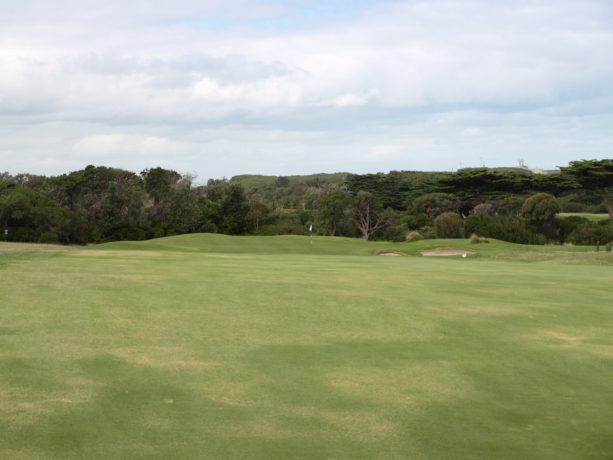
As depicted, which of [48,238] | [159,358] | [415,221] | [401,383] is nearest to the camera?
[401,383]

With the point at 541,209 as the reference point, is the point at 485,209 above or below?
above

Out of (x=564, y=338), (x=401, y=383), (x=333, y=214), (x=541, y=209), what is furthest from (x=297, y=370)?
(x=333, y=214)

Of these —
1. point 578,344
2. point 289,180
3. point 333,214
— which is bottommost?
point 578,344

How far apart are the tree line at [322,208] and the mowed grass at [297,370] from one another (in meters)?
36.0

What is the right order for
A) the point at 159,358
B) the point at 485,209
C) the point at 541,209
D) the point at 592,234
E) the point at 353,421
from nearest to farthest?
the point at 353,421, the point at 159,358, the point at 592,234, the point at 541,209, the point at 485,209

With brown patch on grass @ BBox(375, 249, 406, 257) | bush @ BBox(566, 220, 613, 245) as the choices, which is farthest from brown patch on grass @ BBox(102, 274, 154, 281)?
bush @ BBox(566, 220, 613, 245)

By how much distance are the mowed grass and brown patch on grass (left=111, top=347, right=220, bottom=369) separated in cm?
3

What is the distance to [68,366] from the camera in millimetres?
7957

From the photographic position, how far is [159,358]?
8.51 metres

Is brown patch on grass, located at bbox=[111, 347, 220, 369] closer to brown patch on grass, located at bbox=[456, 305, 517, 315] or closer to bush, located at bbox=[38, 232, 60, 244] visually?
brown patch on grass, located at bbox=[456, 305, 517, 315]

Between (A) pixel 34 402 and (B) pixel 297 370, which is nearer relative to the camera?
(A) pixel 34 402

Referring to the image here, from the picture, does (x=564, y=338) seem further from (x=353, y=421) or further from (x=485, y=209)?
(x=485, y=209)

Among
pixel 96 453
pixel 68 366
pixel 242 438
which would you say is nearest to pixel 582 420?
pixel 242 438

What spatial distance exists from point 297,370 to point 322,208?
5501 centimetres
